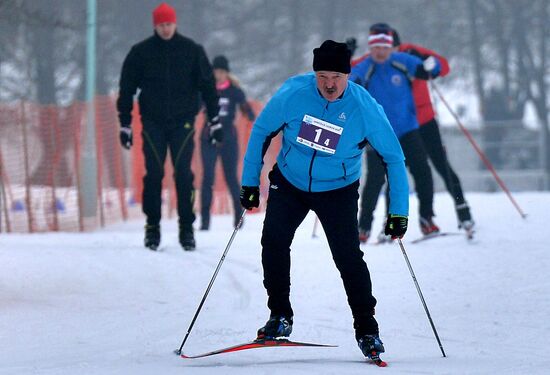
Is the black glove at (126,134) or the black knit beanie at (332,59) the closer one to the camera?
the black knit beanie at (332,59)

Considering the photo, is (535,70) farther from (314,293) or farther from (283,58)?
(314,293)

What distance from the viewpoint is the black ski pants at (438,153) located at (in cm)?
1052

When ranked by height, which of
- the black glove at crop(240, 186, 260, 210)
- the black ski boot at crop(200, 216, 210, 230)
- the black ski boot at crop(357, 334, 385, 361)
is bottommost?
the black ski boot at crop(200, 216, 210, 230)

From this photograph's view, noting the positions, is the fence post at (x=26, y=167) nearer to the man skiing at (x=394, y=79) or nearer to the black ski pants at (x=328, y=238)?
the man skiing at (x=394, y=79)

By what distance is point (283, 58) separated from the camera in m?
41.9

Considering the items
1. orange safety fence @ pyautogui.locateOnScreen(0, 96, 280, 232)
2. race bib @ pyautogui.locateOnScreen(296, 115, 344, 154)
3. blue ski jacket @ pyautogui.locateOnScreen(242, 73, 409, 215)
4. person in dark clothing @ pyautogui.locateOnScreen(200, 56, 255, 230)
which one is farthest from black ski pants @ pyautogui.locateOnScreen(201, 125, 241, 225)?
race bib @ pyautogui.locateOnScreen(296, 115, 344, 154)

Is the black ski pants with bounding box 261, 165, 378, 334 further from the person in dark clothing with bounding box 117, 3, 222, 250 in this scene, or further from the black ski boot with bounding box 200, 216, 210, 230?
the black ski boot with bounding box 200, 216, 210, 230

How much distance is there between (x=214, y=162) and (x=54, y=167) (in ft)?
12.4

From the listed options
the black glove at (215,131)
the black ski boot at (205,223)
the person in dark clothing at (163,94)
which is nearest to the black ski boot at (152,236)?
the person in dark clothing at (163,94)

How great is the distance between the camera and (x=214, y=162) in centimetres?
1288

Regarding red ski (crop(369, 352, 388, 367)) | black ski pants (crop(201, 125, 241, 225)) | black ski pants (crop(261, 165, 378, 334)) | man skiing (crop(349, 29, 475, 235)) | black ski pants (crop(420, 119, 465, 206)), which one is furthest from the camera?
black ski pants (crop(201, 125, 241, 225))

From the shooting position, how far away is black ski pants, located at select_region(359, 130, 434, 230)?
10078 mm

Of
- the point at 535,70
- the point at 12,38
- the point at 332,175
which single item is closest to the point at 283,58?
the point at 535,70

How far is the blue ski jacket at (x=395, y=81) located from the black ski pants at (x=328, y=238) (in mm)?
3796
